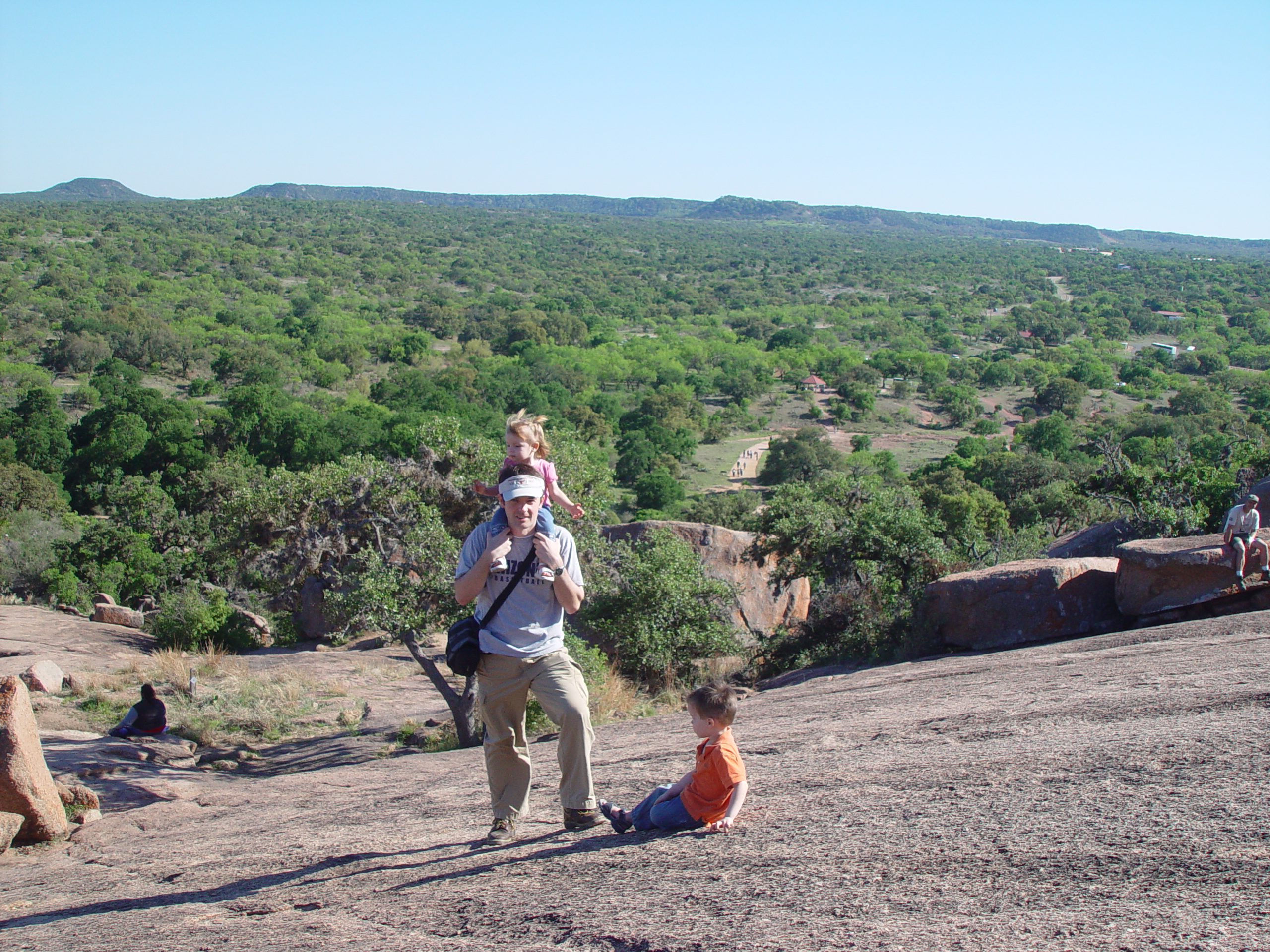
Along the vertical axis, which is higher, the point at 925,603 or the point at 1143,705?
the point at 1143,705

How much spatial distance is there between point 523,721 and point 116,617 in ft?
57.5

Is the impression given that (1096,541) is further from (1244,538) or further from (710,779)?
(710,779)

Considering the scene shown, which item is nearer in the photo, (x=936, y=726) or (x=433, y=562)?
(x=936, y=726)

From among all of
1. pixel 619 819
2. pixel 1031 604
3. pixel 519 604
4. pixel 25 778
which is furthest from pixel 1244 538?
pixel 25 778

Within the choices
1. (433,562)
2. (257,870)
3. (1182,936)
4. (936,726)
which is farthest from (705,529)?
(1182,936)

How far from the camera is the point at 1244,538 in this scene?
384 inches

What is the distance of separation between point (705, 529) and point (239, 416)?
99.8 ft

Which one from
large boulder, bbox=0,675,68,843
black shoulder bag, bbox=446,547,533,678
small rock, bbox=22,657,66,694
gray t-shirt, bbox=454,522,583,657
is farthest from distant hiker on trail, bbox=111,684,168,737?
gray t-shirt, bbox=454,522,583,657

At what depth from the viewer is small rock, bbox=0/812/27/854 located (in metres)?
5.52

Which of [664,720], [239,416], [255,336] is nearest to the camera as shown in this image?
[664,720]

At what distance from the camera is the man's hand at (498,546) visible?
417 centimetres

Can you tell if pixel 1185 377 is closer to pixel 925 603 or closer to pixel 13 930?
pixel 925 603

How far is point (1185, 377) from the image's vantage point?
7856cm

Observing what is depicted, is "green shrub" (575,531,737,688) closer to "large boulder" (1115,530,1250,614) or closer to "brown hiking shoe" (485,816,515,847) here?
"large boulder" (1115,530,1250,614)
